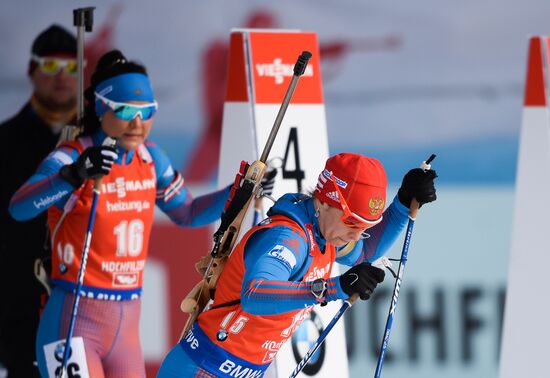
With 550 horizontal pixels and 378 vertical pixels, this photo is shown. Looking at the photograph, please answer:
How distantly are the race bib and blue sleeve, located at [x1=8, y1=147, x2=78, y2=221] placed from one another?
0.40 m

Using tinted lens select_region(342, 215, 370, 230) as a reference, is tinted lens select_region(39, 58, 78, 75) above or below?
above

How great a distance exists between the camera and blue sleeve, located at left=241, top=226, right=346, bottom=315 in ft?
9.29

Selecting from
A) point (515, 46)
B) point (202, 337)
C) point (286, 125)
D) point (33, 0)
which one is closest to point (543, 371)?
point (286, 125)

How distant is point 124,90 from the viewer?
12.1 ft

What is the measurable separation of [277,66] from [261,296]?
1.49 m

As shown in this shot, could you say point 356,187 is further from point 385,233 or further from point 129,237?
point 129,237

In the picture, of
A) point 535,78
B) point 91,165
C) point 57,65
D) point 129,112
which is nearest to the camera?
point 91,165

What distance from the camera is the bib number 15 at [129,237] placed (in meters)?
3.70

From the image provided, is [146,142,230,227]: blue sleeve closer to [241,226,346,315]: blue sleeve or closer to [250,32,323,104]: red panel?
[250,32,323,104]: red panel

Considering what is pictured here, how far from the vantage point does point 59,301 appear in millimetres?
3682

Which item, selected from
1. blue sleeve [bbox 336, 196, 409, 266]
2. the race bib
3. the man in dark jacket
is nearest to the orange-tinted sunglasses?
the man in dark jacket

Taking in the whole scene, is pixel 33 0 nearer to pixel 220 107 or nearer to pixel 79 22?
pixel 220 107

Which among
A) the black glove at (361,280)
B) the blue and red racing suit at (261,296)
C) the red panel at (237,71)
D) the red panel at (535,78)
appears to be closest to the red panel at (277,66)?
the red panel at (237,71)

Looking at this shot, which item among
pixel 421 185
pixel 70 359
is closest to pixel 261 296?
pixel 421 185
